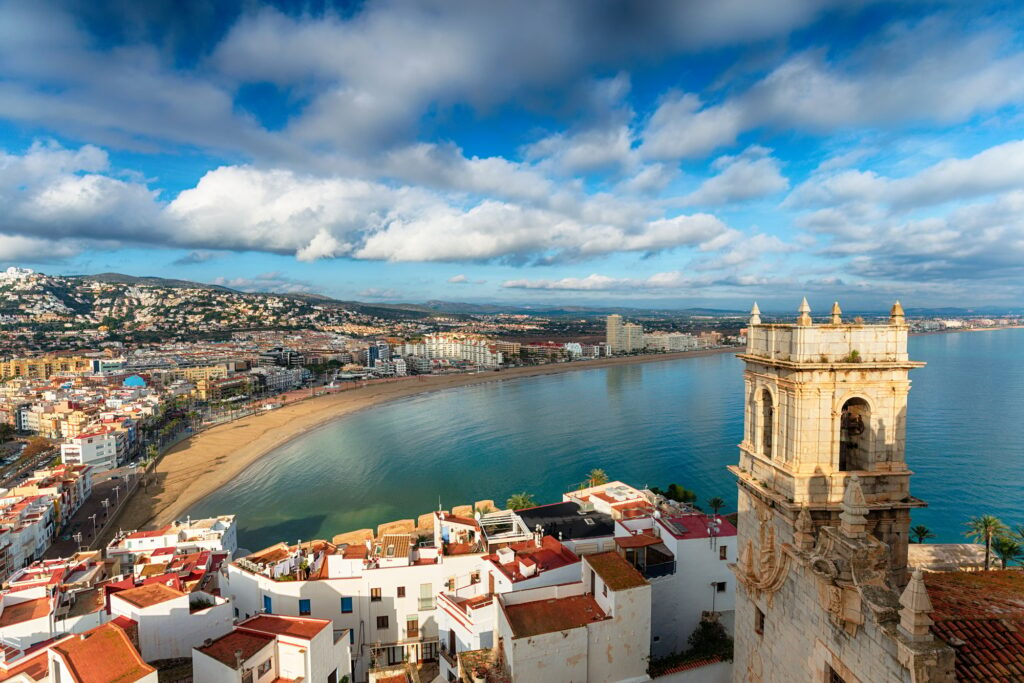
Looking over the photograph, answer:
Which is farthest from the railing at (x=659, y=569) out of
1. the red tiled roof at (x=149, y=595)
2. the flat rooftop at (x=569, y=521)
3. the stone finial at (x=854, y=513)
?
the red tiled roof at (x=149, y=595)

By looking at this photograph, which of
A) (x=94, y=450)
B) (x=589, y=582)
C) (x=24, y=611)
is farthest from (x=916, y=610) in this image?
(x=94, y=450)

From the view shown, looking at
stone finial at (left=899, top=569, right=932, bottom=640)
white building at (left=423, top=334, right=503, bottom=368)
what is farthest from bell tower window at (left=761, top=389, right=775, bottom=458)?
white building at (left=423, top=334, right=503, bottom=368)

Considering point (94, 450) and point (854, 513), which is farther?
point (94, 450)

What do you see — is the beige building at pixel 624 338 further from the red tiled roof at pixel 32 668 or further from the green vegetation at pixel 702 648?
the red tiled roof at pixel 32 668

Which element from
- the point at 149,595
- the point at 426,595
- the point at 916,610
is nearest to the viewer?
the point at 916,610

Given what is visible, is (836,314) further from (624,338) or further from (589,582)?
(624,338)

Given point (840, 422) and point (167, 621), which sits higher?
point (840, 422)

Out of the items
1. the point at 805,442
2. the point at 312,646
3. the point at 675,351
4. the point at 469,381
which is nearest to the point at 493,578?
the point at 312,646

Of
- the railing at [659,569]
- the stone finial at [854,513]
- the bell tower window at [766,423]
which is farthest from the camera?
the railing at [659,569]
